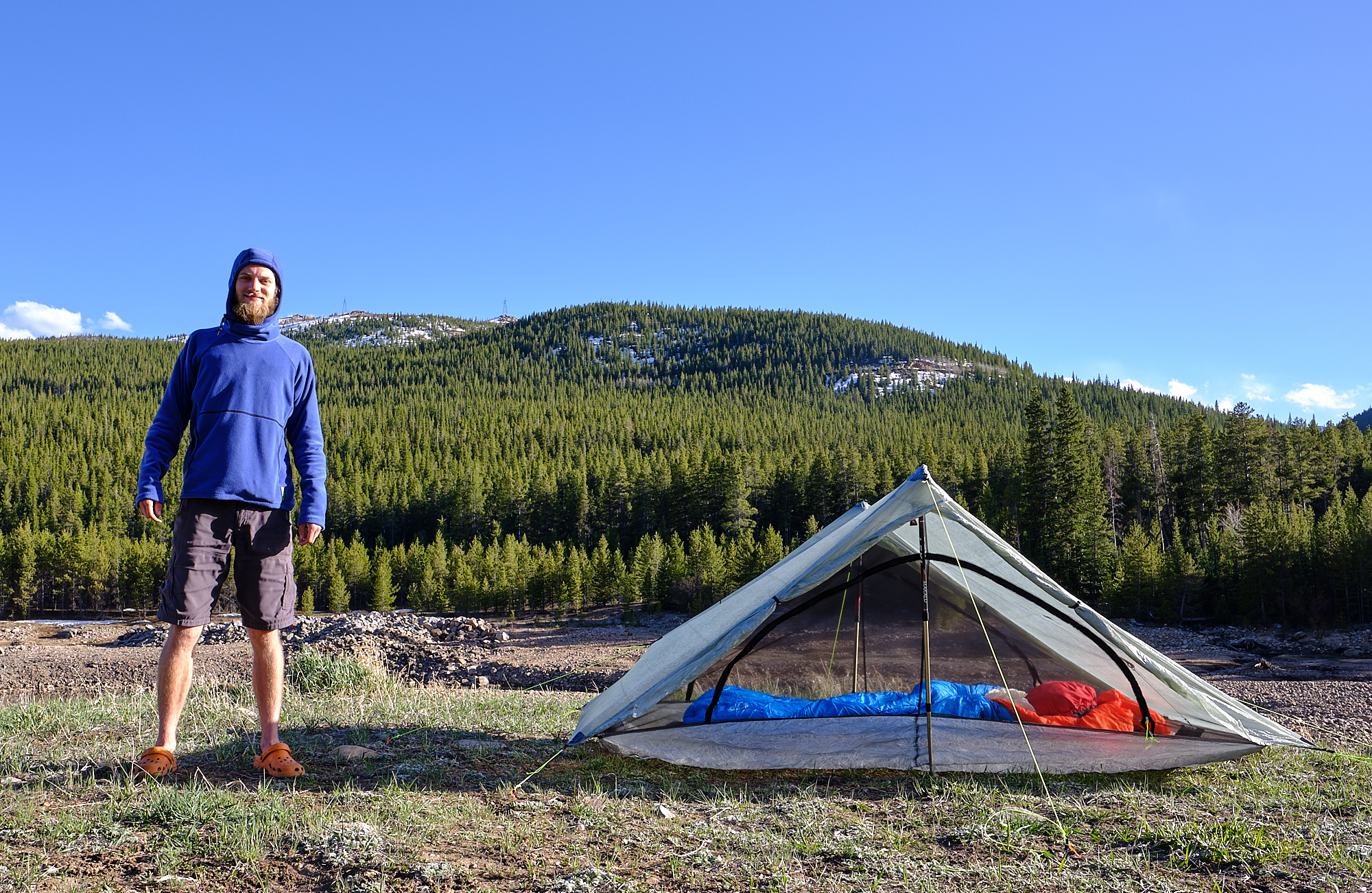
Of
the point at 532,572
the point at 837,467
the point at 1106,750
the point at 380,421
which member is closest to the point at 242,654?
the point at 1106,750

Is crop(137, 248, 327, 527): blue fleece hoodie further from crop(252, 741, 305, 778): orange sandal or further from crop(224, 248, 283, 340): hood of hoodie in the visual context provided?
crop(252, 741, 305, 778): orange sandal

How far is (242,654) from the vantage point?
21.5 metres

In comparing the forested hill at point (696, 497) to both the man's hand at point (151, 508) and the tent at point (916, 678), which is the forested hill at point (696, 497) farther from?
the tent at point (916, 678)

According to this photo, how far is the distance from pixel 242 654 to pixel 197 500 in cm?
2095

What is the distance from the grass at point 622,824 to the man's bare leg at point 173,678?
0.94 feet

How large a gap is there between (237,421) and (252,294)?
27.8 inches

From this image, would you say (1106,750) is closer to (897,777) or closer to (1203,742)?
(1203,742)

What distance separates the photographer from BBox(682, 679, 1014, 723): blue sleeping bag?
16.9 feet

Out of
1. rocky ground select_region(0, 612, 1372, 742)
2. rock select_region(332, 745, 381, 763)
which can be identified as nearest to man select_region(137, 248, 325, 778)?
rock select_region(332, 745, 381, 763)

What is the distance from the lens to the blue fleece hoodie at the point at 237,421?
12.9 feet

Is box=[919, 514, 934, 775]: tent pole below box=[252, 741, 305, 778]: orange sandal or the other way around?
the other way around

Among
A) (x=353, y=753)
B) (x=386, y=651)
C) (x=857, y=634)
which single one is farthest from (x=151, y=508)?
(x=386, y=651)

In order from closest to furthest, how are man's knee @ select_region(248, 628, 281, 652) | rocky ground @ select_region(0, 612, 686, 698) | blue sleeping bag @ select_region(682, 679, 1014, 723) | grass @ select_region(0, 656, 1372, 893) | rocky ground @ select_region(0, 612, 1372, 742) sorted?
grass @ select_region(0, 656, 1372, 893)
man's knee @ select_region(248, 628, 281, 652)
blue sleeping bag @ select_region(682, 679, 1014, 723)
rocky ground @ select_region(0, 612, 1372, 742)
rocky ground @ select_region(0, 612, 686, 698)

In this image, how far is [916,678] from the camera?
17.9ft
